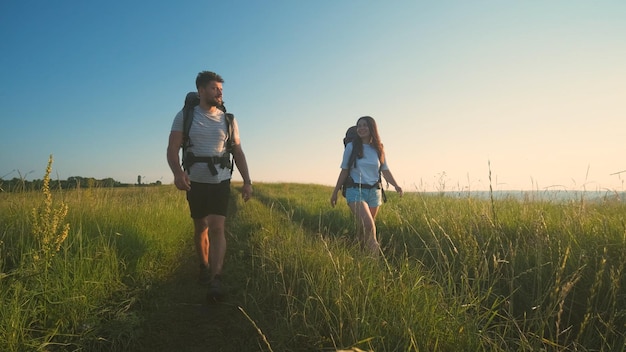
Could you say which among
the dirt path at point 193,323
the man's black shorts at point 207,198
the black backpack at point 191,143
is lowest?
the dirt path at point 193,323

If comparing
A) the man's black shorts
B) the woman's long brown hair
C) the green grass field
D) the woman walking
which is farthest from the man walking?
the woman's long brown hair

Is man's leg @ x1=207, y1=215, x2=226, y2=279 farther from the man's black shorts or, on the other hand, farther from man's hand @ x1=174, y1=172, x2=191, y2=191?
man's hand @ x1=174, y1=172, x2=191, y2=191

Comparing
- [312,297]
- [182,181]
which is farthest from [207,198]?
[312,297]

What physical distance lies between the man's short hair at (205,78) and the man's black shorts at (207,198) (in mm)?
1261

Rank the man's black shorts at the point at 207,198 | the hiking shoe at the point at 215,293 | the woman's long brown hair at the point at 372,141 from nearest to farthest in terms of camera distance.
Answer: the hiking shoe at the point at 215,293 → the man's black shorts at the point at 207,198 → the woman's long brown hair at the point at 372,141

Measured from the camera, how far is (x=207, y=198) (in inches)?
153

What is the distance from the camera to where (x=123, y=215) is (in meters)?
5.13

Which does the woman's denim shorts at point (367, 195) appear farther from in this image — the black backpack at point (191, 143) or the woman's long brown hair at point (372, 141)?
the black backpack at point (191, 143)

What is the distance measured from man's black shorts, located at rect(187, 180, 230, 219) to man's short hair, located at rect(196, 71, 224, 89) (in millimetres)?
1261

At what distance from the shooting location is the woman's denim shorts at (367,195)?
4.91 metres

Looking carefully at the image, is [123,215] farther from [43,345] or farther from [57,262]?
[43,345]

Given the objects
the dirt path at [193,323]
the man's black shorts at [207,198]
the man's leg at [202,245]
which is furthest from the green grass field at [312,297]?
the man's black shorts at [207,198]

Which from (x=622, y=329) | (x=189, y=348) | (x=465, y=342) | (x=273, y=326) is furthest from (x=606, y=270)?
(x=189, y=348)

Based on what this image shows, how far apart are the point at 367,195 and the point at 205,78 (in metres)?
2.89
